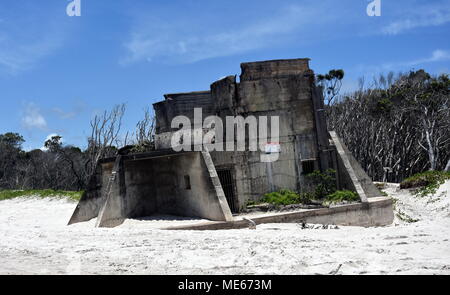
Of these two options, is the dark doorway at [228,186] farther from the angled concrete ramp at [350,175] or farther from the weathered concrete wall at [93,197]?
the angled concrete ramp at [350,175]

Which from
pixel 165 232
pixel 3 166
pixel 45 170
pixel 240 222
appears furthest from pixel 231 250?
pixel 3 166

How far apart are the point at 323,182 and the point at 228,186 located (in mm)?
3425

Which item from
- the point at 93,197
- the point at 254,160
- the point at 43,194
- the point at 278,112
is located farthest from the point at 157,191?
the point at 43,194

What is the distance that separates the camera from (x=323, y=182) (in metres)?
15.1

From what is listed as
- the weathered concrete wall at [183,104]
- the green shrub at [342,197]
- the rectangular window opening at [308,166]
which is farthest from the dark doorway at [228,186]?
the green shrub at [342,197]

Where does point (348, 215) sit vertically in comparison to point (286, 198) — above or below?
below

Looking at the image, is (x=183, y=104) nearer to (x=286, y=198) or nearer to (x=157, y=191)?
(x=157, y=191)

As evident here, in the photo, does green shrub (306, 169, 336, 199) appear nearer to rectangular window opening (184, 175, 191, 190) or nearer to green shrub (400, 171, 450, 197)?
rectangular window opening (184, 175, 191, 190)

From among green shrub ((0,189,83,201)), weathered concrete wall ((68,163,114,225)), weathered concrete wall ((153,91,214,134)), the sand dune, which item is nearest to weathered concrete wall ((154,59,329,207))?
weathered concrete wall ((153,91,214,134))

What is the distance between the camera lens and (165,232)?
10.9m

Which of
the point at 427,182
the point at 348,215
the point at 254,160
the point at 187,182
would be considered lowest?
the point at 348,215

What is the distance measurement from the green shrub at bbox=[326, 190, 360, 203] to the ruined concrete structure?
22cm

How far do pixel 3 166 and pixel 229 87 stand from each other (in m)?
33.2
